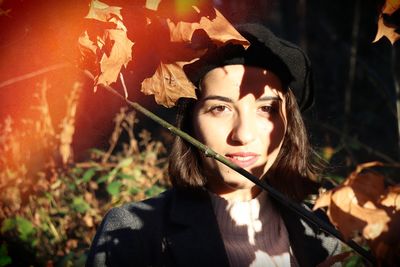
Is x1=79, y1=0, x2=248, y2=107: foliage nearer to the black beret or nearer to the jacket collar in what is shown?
the black beret

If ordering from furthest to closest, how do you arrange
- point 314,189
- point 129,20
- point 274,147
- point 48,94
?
point 48,94 → point 314,189 → point 274,147 → point 129,20

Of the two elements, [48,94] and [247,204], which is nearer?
[247,204]

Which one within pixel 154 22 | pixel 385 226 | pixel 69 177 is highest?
pixel 154 22

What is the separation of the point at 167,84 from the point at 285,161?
108cm

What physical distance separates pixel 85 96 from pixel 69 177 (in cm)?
91

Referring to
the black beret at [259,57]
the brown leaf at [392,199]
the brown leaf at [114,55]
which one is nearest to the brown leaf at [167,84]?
the brown leaf at [114,55]

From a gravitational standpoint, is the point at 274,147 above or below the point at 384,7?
below

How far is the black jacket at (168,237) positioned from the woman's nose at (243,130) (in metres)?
0.40

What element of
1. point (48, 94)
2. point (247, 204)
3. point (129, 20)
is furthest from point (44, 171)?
point (129, 20)

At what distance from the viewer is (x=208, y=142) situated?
1.58 meters

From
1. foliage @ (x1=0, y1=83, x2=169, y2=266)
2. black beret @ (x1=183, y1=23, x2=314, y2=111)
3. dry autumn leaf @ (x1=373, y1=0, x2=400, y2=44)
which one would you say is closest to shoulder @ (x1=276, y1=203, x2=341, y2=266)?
black beret @ (x1=183, y1=23, x2=314, y2=111)

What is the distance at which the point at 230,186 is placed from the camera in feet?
5.36

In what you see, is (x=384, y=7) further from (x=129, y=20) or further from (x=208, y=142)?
(x=208, y=142)

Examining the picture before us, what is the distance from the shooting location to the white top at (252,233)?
168cm
